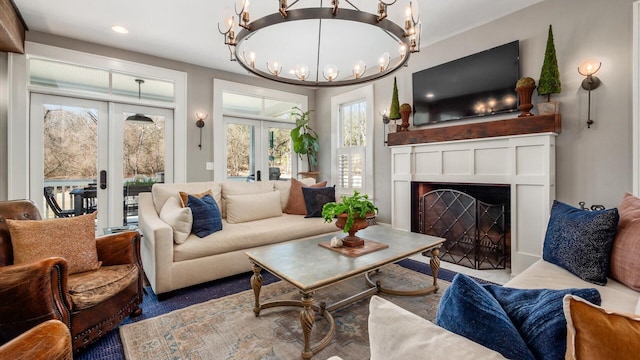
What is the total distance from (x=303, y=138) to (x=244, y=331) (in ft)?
12.6

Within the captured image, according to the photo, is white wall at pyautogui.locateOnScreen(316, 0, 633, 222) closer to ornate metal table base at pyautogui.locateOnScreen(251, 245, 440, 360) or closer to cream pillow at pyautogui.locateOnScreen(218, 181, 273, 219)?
ornate metal table base at pyautogui.locateOnScreen(251, 245, 440, 360)

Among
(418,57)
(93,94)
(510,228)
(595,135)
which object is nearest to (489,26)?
(418,57)

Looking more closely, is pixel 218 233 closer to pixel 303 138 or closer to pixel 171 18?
pixel 171 18

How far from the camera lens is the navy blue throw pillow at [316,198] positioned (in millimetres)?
3638

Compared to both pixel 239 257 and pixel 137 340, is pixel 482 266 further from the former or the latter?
pixel 137 340

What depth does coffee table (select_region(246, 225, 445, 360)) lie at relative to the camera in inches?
64.1

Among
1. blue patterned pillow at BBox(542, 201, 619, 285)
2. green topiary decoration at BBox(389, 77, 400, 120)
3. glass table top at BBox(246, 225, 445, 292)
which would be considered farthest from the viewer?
green topiary decoration at BBox(389, 77, 400, 120)

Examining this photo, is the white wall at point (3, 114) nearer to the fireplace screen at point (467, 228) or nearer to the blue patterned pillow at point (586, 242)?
the fireplace screen at point (467, 228)

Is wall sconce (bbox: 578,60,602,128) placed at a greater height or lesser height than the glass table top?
greater

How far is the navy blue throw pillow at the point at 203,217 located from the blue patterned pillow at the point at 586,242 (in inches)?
107

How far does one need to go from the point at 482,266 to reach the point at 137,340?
10.6 feet

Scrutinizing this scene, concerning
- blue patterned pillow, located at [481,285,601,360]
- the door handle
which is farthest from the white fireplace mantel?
the door handle

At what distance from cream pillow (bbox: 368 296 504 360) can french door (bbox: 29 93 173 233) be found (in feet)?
14.8

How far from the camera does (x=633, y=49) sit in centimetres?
239
